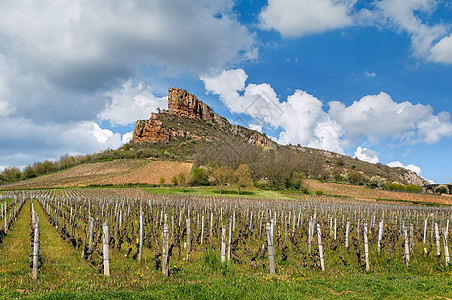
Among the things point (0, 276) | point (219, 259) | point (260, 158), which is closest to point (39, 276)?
point (0, 276)

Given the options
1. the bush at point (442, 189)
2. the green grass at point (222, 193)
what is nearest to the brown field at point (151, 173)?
the green grass at point (222, 193)

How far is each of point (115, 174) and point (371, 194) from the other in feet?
221

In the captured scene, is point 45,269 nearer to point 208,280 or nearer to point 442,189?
point 208,280

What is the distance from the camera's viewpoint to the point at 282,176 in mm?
63875

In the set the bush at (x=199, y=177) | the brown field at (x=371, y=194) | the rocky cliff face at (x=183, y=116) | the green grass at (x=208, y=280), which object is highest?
the rocky cliff face at (x=183, y=116)

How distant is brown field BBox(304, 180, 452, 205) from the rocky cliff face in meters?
38.1

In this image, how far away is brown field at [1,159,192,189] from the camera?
65.6 m

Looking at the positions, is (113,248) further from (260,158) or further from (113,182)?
(260,158)

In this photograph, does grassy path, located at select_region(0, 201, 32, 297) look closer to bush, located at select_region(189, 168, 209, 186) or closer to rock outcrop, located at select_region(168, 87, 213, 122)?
bush, located at select_region(189, 168, 209, 186)

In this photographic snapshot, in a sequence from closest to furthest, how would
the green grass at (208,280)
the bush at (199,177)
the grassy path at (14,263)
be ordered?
1. the green grass at (208,280)
2. the grassy path at (14,263)
3. the bush at (199,177)

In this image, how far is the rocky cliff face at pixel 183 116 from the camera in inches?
4862

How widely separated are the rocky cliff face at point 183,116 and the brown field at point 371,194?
125 ft

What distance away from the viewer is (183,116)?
16162 cm

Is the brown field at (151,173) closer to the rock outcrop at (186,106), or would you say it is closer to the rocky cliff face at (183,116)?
the rocky cliff face at (183,116)
